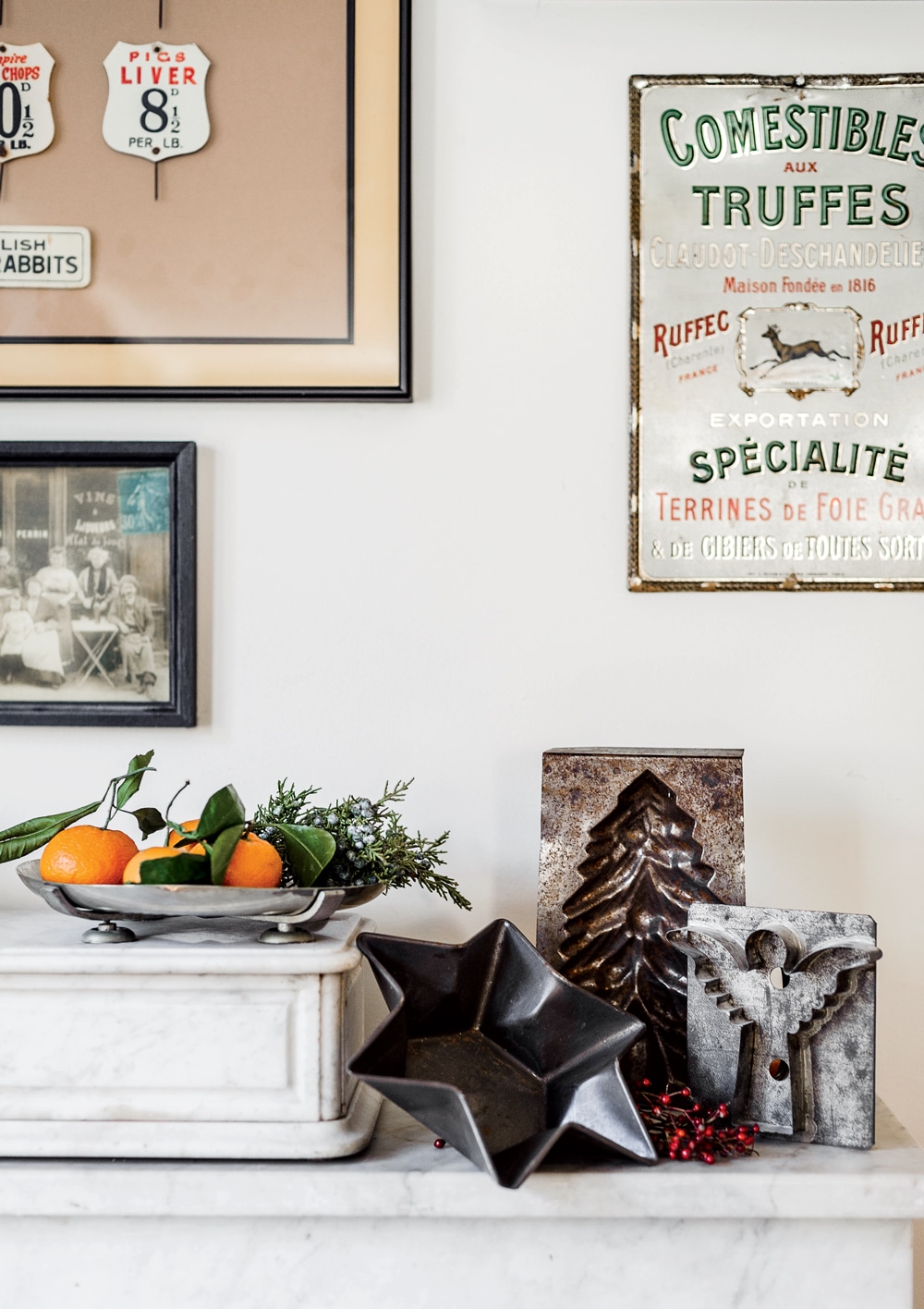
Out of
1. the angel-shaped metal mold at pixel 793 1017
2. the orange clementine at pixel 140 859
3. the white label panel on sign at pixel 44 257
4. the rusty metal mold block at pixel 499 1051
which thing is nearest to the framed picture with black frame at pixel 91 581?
the white label panel on sign at pixel 44 257

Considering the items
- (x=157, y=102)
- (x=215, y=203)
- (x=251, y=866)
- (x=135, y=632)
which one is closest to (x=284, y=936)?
(x=251, y=866)

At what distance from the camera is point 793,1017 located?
87 cm

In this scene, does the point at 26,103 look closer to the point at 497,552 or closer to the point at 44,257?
the point at 44,257

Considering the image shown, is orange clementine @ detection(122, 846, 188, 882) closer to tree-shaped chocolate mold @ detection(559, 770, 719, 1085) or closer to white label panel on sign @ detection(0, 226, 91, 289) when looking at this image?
tree-shaped chocolate mold @ detection(559, 770, 719, 1085)

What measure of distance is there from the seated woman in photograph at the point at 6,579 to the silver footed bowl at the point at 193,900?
40 cm

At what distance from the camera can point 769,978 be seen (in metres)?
0.87

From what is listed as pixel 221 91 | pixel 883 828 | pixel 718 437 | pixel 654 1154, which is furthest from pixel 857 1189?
pixel 221 91

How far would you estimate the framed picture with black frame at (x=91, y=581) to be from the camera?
3.80 ft

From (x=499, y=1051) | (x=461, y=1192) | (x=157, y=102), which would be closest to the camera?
(x=461, y=1192)

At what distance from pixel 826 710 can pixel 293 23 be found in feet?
3.11

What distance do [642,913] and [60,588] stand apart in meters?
0.71

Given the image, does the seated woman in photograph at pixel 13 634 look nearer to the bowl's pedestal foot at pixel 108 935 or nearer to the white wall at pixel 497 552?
the white wall at pixel 497 552

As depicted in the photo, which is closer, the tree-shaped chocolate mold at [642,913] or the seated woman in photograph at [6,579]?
the tree-shaped chocolate mold at [642,913]

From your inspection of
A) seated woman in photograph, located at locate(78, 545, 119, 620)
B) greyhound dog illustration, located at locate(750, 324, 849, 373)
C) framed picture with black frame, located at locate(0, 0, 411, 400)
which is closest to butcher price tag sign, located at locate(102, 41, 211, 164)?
framed picture with black frame, located at locate(0, 0, 411, 400)
